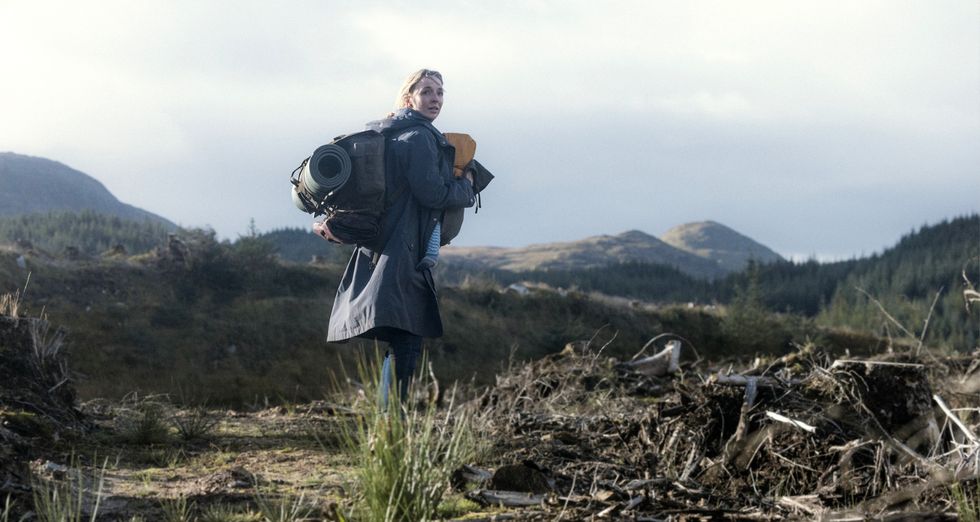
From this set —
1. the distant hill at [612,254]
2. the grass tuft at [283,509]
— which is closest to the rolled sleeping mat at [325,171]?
the grass tuft at [283,509]

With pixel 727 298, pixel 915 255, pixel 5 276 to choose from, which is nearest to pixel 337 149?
pixel 5 276

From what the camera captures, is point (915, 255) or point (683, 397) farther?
point (915, 255)

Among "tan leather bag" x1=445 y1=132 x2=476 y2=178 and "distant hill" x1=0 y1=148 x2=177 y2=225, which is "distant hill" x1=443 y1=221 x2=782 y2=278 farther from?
"tan leather bag" x1=445 y1=132 x2=476 y2=178

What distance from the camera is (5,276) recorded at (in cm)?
1775

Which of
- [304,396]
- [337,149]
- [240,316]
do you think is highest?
[337,149]

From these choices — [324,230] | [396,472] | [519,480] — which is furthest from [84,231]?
[396,472]

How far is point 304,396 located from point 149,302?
4.82 metres

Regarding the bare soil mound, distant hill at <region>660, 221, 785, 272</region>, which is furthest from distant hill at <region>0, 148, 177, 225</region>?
distant hill at <region>660, 221, 785, 272</region>

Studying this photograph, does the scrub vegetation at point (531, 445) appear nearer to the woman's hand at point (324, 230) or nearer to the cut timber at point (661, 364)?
the cut timber at point (661, 364)

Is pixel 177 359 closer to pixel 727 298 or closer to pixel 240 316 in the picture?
pixel 240 316

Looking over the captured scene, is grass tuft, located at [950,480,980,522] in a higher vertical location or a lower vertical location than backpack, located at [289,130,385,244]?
lower

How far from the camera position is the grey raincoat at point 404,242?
457 cm

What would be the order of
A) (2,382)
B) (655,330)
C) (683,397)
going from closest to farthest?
1. (683,397)
2. (2,382)
3. (655,330)

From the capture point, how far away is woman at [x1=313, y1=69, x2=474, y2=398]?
4.58m
